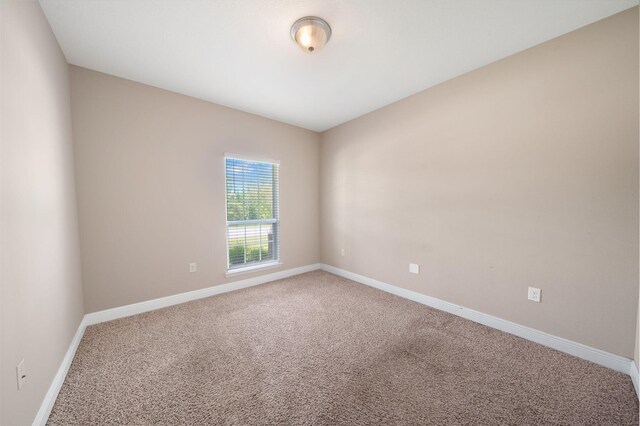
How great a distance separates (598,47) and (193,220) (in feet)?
13.6

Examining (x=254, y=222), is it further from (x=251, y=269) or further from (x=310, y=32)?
(x=310, y=32)

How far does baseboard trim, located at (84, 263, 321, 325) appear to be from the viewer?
2426mm

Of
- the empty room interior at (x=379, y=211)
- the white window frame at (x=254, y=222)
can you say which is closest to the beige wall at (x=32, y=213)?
the empty room interior at (x=379, y=211)

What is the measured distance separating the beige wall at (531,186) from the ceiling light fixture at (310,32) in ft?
5.15

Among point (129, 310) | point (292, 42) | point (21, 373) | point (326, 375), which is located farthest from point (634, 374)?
point (129, 310)

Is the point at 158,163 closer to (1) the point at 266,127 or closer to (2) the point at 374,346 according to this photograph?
(1) the point at 266,127

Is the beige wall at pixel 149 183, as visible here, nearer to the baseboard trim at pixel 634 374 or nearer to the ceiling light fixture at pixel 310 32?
the ceiling light fixture at pixel 310 32

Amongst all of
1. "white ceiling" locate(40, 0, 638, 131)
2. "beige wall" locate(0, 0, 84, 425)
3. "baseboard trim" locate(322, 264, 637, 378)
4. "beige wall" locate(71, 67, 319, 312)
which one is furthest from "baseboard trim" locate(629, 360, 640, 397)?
"beige wall" locate(71, 67, 319, 312)

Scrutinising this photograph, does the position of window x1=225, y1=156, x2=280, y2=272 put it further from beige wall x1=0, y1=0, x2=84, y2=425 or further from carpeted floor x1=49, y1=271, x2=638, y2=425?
beige wall x1=0, y1=0, x2=84, y2=425

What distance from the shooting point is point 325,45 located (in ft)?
6.53

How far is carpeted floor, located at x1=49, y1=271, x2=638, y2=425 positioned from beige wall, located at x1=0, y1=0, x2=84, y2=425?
35 cm

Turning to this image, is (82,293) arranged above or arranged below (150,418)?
above

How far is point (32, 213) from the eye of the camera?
1358 mm

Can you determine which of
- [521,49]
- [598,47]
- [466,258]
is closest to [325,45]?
[521,49]
